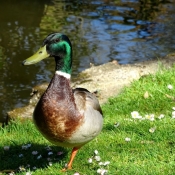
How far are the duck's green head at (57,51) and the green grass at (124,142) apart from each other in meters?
0.87

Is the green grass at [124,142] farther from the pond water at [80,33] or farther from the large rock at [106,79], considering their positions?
the pond water at [80,33]

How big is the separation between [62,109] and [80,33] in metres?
7.45

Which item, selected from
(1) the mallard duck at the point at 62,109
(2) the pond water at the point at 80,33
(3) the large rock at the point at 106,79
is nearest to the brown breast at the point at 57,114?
(1) the mallard duck at the point at 62,109

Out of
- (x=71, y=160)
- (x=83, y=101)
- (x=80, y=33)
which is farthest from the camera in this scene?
(x=80, y=33)

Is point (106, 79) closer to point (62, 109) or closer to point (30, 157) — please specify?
point (30, 157)

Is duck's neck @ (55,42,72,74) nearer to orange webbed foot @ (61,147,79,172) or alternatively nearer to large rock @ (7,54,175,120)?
orange webbed foot @ (61,147,79,172)

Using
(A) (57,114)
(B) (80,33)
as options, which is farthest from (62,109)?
(B) (80,33)

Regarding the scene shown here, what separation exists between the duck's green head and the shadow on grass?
3.05 feet

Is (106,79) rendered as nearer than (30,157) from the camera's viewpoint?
No

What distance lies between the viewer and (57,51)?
156 inches

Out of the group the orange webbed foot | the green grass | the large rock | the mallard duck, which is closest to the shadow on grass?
the green grass

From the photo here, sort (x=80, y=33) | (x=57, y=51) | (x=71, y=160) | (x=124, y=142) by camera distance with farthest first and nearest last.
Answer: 1. (x=80, y=33)
2. (x=124, y=142)
3. (x=71, y=160)
4. (x=57, y=51)

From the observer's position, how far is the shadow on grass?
445 centimetres

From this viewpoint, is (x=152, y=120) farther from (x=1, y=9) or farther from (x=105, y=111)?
(x=1, y=9)
